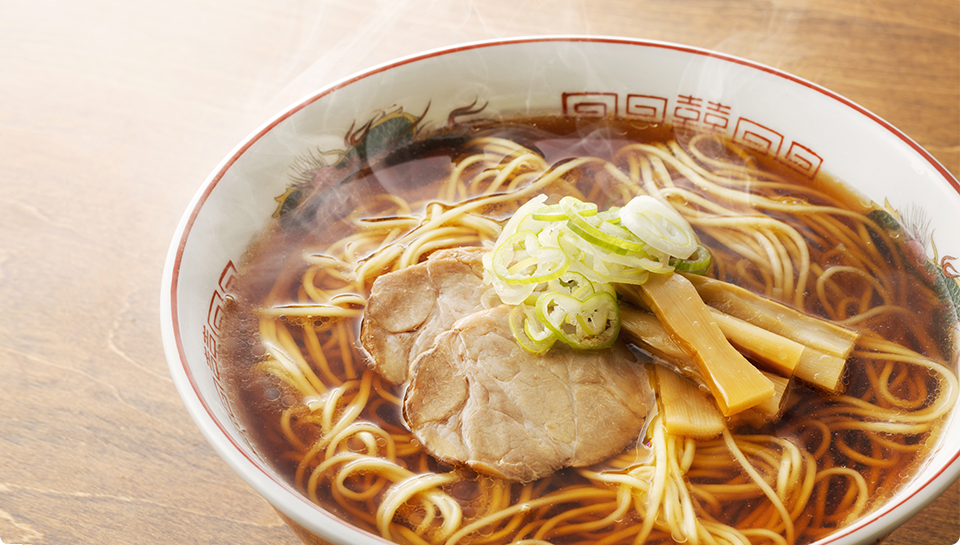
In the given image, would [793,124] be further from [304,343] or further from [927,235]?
[304,343]

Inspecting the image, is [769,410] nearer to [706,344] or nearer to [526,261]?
[706,344]

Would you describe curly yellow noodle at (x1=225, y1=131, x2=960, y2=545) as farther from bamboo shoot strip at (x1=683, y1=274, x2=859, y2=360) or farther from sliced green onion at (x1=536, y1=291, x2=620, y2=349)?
sliced green onion at (x1=536, y1=291, x2=620, y2=349)

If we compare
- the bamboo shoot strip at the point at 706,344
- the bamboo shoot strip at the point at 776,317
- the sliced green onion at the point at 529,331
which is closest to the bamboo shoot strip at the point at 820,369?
the bamboo shoot strip at the point at 776,317

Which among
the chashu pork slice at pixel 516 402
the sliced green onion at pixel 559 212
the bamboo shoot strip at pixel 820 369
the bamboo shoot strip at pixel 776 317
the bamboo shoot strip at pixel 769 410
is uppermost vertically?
the sliced green onion at pixel 559 212

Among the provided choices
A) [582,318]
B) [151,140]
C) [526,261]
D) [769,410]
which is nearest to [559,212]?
[526,261]

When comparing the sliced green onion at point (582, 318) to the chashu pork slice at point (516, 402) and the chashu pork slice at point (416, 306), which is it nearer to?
the chashu pork slice at point (516, 402)

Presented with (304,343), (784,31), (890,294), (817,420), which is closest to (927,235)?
(890,294)
